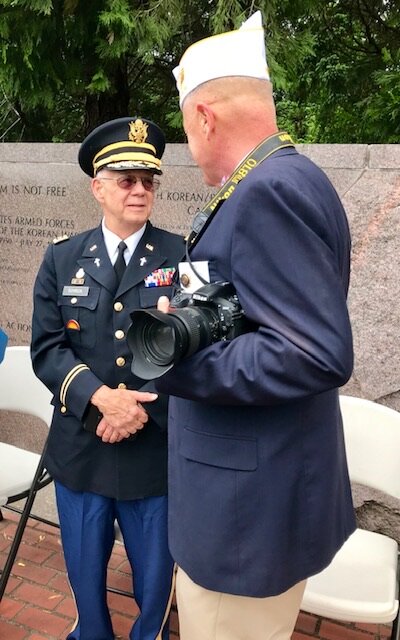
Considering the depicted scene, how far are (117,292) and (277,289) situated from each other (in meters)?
1.01

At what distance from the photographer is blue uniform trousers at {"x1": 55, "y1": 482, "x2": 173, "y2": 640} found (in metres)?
2.22

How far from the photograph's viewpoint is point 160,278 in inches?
84.4

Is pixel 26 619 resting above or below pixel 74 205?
below

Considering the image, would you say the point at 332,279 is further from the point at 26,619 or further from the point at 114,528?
the point at 26,619

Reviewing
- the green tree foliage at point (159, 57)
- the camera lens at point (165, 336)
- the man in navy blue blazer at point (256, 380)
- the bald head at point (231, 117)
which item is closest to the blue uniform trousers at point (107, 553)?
the man in navy blue blazer at point (256, 380)

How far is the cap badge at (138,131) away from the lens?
2207 mm

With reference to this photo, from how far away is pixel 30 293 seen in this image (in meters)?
3.63

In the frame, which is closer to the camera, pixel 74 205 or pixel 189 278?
pixel 189 278

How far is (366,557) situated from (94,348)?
48.9 inches

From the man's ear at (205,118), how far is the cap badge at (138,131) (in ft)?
2.82

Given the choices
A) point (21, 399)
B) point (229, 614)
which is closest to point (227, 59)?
point (229, 614)

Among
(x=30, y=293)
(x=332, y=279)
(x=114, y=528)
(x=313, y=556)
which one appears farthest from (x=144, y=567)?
(x=30, y=293)

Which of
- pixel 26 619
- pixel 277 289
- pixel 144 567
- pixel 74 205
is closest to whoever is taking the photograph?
pixel 277 289

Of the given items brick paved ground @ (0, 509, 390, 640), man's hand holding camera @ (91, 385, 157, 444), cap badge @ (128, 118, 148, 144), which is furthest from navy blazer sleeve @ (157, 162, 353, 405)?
brick paved ground @ (0, 509, 390, 640)
